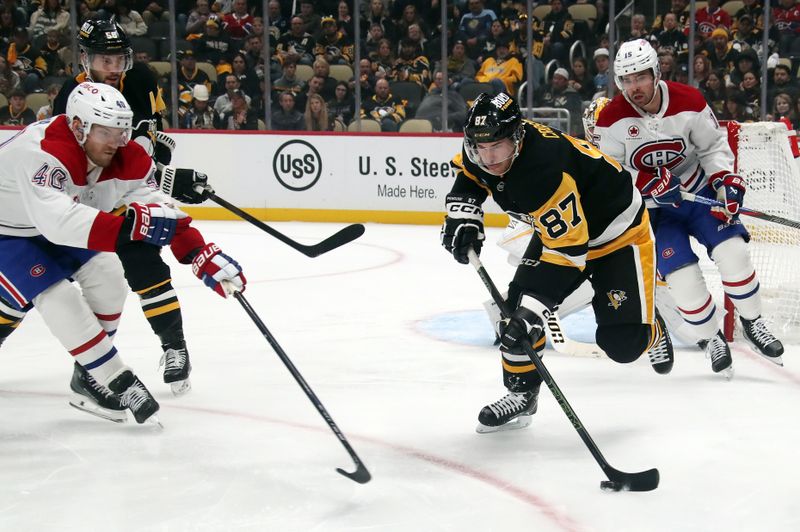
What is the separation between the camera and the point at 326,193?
7766 millimetres

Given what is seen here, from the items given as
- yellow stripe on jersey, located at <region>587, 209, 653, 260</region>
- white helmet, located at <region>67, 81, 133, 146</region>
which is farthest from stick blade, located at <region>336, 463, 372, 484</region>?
white helmet, located at <region>67, 81, 133, 146</region>

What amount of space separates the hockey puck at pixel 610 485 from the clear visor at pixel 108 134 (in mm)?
Result: 1498

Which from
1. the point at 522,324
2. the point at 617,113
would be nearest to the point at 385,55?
the point at 617,113

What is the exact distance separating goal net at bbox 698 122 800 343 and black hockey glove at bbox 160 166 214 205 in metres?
Result: 2.03

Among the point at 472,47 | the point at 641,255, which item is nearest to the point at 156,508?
the point at 641,255

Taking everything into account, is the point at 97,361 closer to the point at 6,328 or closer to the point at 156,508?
the point at 6,328

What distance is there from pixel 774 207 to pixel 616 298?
5.18 ft

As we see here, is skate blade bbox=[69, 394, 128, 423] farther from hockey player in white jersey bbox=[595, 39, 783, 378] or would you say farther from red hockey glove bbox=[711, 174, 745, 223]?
red hockey glove bbox=[711, 174, 745, 223]

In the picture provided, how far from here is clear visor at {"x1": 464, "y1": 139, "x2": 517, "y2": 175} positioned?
250cm

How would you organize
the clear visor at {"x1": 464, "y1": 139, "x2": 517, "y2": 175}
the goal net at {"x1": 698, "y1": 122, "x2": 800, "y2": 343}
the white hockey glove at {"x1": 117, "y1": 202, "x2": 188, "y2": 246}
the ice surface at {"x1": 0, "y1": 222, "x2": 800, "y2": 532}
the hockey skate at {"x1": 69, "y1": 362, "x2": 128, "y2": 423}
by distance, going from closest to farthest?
the ice surface at {"x1": 0, "y1": 222, "x2": 800, "y2": 532}, the clear visor at {"x1": 464, "y1": 139, "x2": 517, "y2": 175}, the white hockey glove at {"x1": 117, "y1": 202, "x2": 188, "y2": 246}, the hockey skate at {"x1": 69, "y1": 362, "x2": 128, "y2": 423}, the goal net at {"x1": 698, "y1": 122, "x2": 800, "y2": 343}

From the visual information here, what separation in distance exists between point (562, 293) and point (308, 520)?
0.89m

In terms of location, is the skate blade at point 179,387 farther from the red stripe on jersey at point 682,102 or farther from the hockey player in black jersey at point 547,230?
the red stripe on jersey at point 682,102

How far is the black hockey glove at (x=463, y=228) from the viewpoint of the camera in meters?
2.71

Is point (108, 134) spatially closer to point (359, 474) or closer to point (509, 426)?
point (359, 474)
